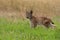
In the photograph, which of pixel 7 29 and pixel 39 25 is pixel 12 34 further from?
pixel 39 25

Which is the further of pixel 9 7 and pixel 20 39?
pixel 9 7

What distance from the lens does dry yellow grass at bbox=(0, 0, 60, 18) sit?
23.2 m

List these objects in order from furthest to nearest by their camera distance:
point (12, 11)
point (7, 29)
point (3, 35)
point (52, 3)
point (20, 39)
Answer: point (52, 3)
point (12, 11)
point (7, 29)
point (3, 35)
point (20, 39)

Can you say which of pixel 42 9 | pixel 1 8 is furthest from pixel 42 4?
pixel 1 8

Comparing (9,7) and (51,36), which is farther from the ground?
(51,36)

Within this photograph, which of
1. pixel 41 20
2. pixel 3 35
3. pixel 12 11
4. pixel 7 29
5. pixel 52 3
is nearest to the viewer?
pixel 3 35

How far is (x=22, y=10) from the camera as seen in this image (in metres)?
23.2

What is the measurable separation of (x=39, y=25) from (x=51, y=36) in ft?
9.42

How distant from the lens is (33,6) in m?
24.0

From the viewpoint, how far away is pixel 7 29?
12453 millimetres

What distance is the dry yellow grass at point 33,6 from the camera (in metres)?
23.2

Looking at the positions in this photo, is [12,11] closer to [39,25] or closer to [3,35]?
[39,25]

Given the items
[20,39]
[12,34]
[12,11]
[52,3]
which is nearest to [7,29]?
[12,34]

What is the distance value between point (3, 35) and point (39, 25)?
3403mm
